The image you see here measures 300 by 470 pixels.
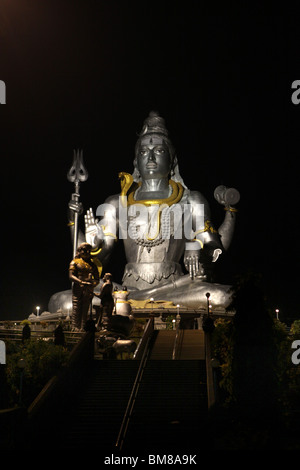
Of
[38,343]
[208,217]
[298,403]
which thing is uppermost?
[208,217]

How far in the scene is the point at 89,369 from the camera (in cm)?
1246

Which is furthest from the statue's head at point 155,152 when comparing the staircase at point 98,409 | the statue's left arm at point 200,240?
the staircase at point 98,409

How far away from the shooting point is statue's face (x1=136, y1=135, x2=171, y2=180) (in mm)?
25234

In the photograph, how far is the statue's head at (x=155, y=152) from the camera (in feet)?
82.9

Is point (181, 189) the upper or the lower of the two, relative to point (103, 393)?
upper

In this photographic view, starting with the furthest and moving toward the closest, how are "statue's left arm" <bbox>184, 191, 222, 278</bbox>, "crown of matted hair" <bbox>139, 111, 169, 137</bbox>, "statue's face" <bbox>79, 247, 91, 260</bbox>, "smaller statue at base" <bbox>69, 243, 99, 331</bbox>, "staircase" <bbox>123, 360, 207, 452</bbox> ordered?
"crown of matted hair" <bbox>139, 111, 169, 137</bbox>
"statue's left arm" <bbox>184, 191, 222, 278</bbox>
"statue's face" <bbox>79, 247, 91, 260</bbox>
"smaller statue at base" <bbox>69, 243, 99, 331</bbox>
"staircase" <bbox>123, 360, 207, 452</bbox>

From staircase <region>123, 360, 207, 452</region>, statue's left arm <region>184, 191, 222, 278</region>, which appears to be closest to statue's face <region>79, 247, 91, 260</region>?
staircase <region>123, 360, 207, 452</region>

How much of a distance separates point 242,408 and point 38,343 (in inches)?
195

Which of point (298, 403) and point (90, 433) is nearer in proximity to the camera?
point (90, 433)

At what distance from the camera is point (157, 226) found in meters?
24.9

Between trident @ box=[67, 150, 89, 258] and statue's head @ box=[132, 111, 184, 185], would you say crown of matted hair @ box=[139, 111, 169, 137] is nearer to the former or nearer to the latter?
statue's head @ box=[132, 111, 184, 185]
